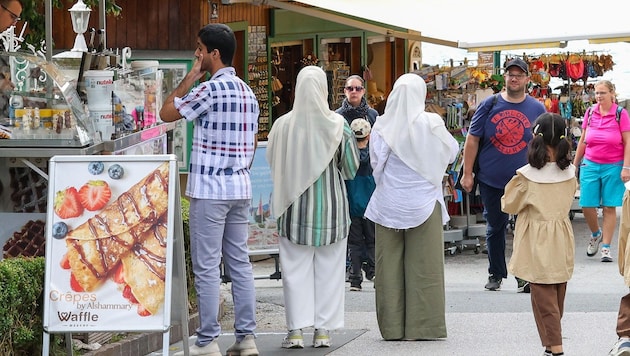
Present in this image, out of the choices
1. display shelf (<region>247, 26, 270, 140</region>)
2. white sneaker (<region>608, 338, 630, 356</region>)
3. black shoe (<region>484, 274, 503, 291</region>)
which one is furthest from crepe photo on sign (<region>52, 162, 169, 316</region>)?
display shelf (<region>247, 26, 270, 140</region>)

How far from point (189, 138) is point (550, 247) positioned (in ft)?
21.1

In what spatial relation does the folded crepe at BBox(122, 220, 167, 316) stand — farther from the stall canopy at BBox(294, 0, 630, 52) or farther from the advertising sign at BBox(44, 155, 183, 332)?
the stall canopy at BBox(294, 0, 630, 52)

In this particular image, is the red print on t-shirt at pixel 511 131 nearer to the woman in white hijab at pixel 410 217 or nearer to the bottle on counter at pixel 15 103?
the woman in white hijab at pixel 410 217

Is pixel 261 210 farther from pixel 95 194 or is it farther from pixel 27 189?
pixel 95 194

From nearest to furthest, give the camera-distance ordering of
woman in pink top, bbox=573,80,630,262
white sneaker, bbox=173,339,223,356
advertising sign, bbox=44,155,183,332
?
advertising sign, bbox=44,155,183,332 < white sneaker, bbox=173,339,223,356 < woman in pink top, bbox=573,80,630,262

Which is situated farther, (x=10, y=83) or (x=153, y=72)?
(x=153, y=72)

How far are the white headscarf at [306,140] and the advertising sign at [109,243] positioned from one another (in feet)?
5.54

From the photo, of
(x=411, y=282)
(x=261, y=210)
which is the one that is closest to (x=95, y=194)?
(x=411, y=282)

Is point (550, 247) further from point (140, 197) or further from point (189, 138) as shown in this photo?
point (189, 138)

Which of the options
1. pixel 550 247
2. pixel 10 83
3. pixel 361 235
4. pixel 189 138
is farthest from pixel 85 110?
pixel 189 138

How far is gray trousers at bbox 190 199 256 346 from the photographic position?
24.4ft

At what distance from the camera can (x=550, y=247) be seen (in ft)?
24.7

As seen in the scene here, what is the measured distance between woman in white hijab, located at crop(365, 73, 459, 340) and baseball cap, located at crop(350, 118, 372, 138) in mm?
2176

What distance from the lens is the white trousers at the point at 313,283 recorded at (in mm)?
8242
